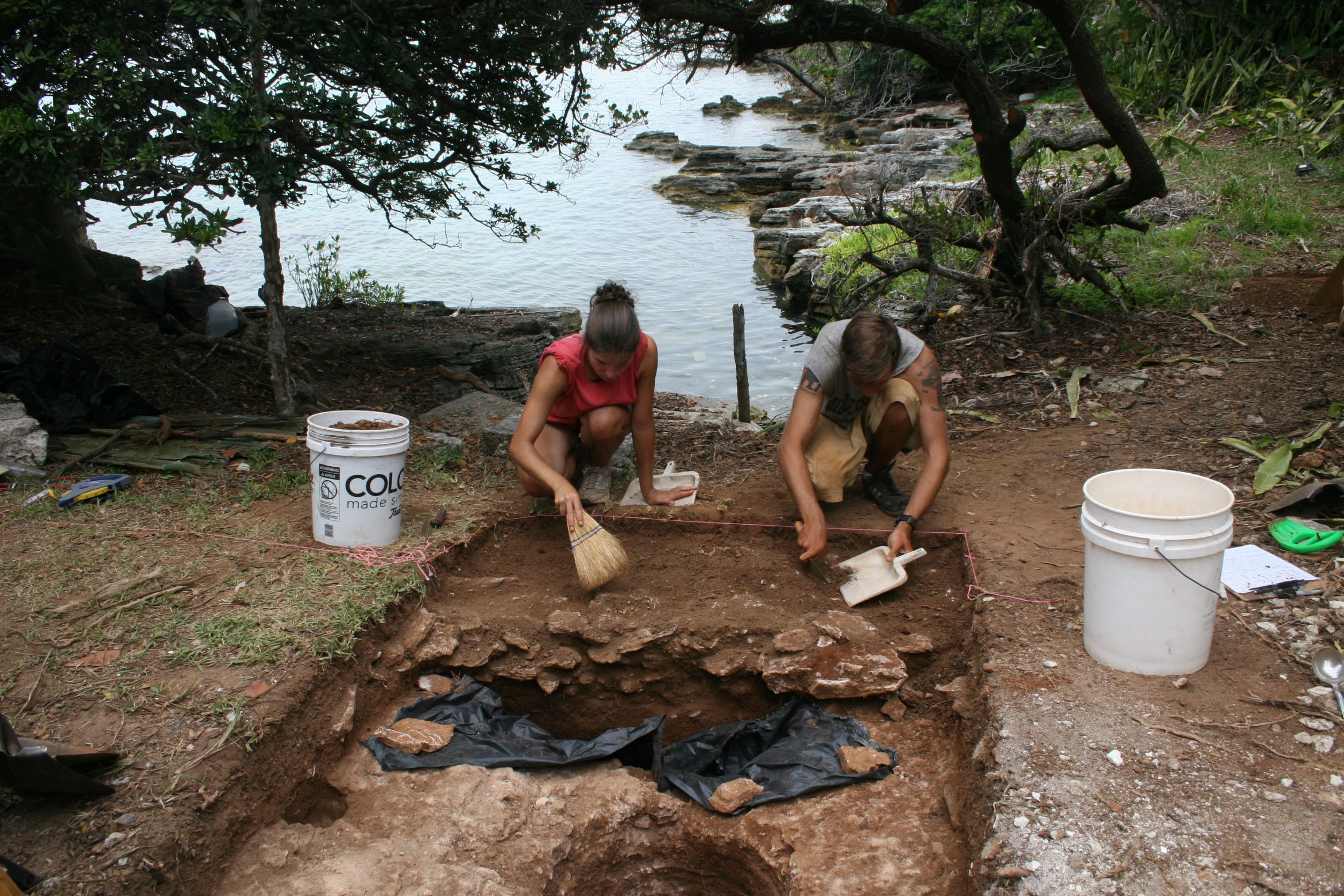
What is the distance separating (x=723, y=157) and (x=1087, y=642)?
1824 cm

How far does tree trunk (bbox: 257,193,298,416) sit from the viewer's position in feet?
15.0

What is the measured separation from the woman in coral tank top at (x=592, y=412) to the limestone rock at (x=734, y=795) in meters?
1.09

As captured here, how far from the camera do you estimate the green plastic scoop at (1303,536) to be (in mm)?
3203

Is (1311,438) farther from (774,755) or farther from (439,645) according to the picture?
(439,645)

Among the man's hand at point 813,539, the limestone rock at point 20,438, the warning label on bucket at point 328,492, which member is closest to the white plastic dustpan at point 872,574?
the man's hand at point 813,539

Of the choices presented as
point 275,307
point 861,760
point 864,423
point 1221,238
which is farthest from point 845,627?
point 1221,238

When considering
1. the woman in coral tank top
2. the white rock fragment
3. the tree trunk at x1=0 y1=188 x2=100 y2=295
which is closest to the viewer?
the white rock fragment

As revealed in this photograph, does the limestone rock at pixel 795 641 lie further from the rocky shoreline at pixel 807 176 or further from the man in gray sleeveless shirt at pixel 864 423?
the rocky shoreline at pixel 807 176

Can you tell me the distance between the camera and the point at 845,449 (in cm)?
392

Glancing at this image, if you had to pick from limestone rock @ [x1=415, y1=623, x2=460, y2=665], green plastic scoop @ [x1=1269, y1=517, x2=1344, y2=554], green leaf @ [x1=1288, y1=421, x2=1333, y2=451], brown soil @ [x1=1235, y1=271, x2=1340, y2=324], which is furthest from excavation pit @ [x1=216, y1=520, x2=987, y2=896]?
brown soil @ [x1=1235, y1=271, x2=1340, y2=324]

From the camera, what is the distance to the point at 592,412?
395 cm

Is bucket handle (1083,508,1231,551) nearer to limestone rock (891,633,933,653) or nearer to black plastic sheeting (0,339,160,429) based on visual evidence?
limestone rock (891,633,933,653)

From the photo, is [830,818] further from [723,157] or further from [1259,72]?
[723,157]

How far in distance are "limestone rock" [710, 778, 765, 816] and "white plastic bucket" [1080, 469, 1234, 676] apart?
46.0 inches
